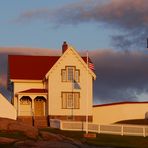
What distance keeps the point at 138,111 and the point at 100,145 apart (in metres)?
26.9

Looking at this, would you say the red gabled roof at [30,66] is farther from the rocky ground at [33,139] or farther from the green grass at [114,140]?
the green grass at [114,140]

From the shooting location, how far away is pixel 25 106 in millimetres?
68375

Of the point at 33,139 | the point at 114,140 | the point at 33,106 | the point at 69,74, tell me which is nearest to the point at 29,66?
the point at 33,106

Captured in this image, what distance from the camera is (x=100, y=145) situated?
43.5 metres

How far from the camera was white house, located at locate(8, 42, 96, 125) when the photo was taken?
67.1 m

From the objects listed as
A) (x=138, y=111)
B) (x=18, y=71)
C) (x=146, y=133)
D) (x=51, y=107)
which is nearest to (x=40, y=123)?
(x=51, y=107)

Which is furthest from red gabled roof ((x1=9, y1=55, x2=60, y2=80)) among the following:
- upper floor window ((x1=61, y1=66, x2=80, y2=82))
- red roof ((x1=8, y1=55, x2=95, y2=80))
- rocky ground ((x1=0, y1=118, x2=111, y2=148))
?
rocky ground ((x1=0, y1=118, x2=111, y2=148))

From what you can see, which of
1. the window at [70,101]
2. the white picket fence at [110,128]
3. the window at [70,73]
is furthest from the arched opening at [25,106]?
the white picket fence at [110,128]

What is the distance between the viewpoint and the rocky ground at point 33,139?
3984 centimetres

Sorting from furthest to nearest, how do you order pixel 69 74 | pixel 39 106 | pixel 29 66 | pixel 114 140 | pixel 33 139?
pixel 29 66
pixel 39 106
pixel 69 74
pixel 114 140
pixel 33 139

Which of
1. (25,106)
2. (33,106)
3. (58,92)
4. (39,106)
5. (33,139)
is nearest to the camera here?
(33,139)

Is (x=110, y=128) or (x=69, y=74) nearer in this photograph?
(x=110, y=128)

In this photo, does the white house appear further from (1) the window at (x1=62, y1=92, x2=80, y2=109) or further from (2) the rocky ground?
(2) the rocky ground

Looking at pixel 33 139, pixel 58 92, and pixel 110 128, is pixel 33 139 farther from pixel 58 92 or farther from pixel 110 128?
pixel 58 92
